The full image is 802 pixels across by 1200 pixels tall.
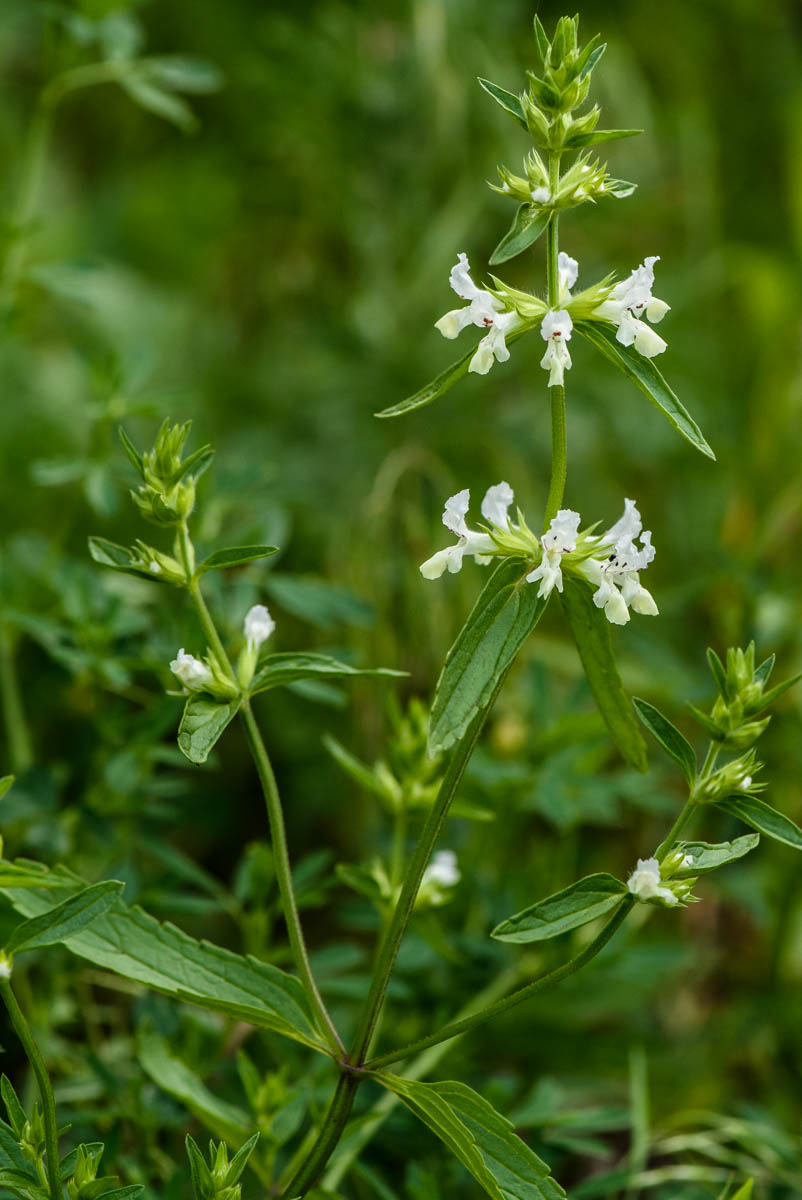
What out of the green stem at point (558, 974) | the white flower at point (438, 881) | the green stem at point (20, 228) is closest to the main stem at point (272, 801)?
the green stem at point (558, 974)

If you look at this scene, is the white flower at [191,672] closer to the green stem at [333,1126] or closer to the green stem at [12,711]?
the green stem at [333,1126]

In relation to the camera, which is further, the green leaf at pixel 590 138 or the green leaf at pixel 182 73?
the green leaf at pixel 182 73

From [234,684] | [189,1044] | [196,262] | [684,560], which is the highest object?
[234,684]

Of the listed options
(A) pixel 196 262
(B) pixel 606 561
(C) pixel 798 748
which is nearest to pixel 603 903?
(B) pixel 606 561

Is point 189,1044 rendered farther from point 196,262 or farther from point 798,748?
point 196,262

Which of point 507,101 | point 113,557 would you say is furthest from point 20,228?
point 507,101

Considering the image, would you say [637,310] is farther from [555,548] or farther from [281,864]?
[281,864]
